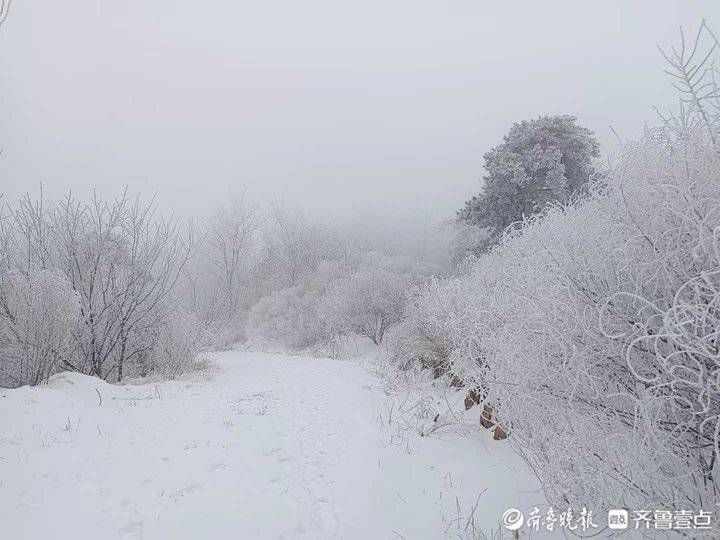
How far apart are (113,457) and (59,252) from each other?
25.0 feet

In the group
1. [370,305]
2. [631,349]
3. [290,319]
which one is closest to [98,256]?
[631,349]

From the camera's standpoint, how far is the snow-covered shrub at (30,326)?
783 cm

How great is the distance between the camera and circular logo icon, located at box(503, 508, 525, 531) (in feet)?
10.8

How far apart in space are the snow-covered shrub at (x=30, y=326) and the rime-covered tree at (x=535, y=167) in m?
13.1

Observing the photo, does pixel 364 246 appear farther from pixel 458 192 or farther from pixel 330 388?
pixel 330 388

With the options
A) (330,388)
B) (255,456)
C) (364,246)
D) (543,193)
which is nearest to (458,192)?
(364,246)

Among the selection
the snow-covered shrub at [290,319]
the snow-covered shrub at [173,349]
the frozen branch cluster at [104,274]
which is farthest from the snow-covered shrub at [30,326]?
the snow-covered shrub at [290,319]

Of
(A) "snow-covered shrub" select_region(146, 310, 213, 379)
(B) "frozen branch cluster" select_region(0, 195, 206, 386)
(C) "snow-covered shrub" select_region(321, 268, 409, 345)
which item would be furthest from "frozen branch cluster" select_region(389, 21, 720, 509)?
(C) "snow-covered shrub" select_region(321, 268, 409, 345)

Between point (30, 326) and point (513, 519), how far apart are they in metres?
8.96

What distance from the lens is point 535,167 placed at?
47.4 ft

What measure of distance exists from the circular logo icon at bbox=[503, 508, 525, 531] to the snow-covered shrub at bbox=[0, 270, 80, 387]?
28.3 ft

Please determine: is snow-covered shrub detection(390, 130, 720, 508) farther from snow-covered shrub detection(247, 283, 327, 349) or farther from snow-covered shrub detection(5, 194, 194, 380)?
snow-covered shrub detection(247, 283, 327, 349)

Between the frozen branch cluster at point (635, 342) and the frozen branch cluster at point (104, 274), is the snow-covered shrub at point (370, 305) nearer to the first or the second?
the frozen branch cluster at point (104, 274)

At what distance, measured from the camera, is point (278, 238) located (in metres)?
37.3
